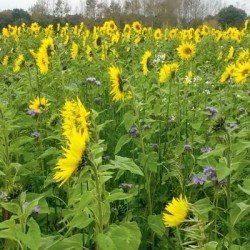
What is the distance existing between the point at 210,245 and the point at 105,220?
55 centimetres

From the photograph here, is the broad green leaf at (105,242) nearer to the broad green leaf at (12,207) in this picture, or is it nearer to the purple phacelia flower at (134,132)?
the broad green leaf at (12,207)

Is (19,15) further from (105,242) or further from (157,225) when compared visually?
(105,242)

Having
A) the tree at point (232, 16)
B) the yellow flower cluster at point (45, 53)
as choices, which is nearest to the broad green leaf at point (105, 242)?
the yellow flower cluster at point (45, 53)

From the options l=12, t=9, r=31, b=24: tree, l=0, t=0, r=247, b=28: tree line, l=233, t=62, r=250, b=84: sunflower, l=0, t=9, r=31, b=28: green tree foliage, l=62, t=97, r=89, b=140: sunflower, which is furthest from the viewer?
l=12, t=9, r=31, b=24: tree

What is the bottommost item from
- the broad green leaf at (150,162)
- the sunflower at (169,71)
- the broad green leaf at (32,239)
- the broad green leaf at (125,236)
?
the broad green leaf at (150,162)

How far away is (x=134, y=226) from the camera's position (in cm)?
166

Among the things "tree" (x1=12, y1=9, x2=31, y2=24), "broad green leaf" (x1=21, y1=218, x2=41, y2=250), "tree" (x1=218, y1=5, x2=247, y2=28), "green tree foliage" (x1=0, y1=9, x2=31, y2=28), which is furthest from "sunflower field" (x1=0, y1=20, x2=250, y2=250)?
"tree" (x1=12, y1=9, x2=31, y2=24)

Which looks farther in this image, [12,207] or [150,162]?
[150,162]

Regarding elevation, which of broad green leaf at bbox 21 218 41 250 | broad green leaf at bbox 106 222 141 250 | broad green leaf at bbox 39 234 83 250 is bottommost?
broad green leaf at bbox 39 234 83 250

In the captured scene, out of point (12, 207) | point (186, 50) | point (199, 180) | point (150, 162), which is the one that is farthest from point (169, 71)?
point (12, 207)

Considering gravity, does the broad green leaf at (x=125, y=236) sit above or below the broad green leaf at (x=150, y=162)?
above

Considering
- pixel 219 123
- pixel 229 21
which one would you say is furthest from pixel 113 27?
pixel 229 21

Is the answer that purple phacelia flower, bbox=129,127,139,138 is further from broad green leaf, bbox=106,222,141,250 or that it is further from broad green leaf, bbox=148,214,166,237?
broad green leaf, bbox=106,222,141,250

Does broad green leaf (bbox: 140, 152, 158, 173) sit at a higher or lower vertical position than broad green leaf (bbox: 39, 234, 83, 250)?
lower
